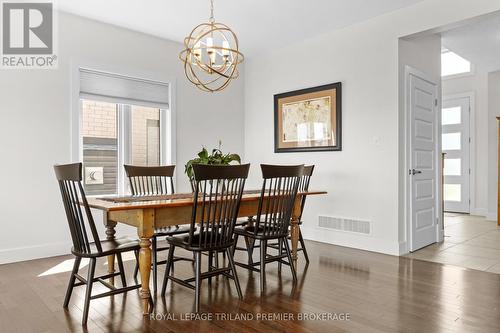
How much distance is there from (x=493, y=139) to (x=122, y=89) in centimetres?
640

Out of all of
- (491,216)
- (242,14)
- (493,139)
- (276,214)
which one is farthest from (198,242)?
(493,139)

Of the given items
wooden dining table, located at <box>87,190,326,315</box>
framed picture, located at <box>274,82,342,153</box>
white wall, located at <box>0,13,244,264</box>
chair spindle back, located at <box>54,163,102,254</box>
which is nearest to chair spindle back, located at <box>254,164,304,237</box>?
wooden dining table, located at <box>87,190,326,315</box>

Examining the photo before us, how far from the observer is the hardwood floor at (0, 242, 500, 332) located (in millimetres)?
2287

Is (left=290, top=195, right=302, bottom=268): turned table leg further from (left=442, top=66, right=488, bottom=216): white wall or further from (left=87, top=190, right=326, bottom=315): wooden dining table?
(left=442, top=66, right=488, bottom=216): white wall

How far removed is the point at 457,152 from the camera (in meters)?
7.39

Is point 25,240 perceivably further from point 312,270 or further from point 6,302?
point 312,270

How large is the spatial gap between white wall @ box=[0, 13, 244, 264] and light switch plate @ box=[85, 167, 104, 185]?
0.35 m

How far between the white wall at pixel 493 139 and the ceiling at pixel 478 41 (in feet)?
1.92

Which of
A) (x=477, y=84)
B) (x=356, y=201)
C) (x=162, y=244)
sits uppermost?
(x=477, y=84)

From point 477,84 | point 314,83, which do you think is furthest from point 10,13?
point 477,84

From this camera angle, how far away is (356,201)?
4.52 metres

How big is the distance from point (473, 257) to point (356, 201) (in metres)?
1.34

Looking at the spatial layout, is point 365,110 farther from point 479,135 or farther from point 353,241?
point 479,135
